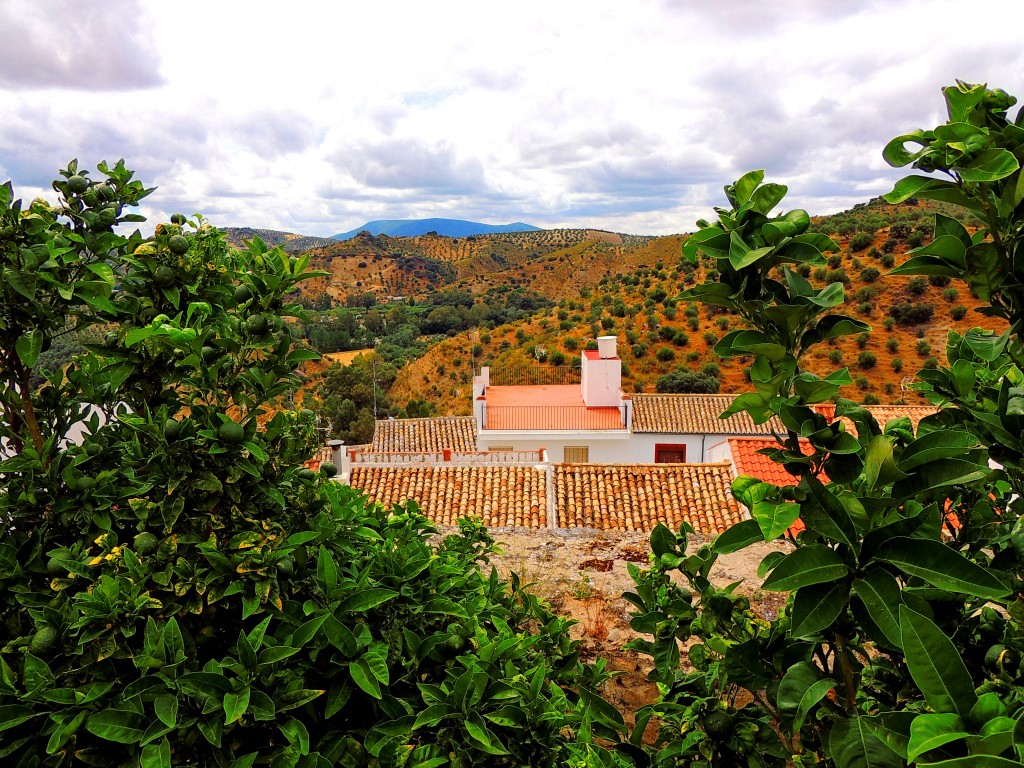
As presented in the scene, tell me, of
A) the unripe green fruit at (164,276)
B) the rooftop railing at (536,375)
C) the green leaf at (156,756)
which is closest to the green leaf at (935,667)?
the green leaf at (156,756)

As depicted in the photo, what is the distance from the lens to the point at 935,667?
111cm

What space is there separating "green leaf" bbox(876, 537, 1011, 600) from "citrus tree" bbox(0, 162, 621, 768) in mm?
1056

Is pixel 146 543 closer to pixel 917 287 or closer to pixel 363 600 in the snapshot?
pixel 363 600

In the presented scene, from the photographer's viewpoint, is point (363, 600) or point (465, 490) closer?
point (363, 600)

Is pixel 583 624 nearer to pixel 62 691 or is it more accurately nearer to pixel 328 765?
pixel 328 765

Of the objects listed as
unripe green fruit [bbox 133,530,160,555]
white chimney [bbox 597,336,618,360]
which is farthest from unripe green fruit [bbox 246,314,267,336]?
white chimney [bbox 597,336,618,360]

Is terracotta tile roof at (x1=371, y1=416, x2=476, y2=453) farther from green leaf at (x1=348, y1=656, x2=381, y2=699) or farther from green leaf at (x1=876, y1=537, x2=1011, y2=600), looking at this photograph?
green leaf at (x1=876, y1=537, x2=1011, y2=600)

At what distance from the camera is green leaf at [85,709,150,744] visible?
5.35 feet

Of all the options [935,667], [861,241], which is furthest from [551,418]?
[861,241]

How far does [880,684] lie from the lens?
190cm

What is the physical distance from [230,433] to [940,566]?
1.91 m

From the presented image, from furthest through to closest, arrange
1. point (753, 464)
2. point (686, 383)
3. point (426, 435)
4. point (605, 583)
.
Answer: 1. point (686, 383)
2. point (426, 435)
3. point (753, 464)
4. point (605, 583)

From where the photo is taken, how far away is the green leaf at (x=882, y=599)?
4.37 ft

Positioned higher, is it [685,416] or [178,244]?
[178,244]
